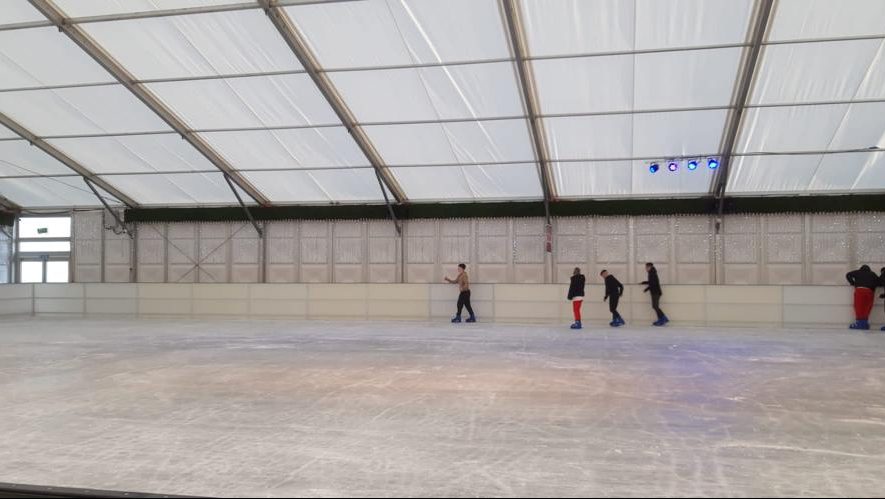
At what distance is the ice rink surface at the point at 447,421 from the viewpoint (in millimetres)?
3973

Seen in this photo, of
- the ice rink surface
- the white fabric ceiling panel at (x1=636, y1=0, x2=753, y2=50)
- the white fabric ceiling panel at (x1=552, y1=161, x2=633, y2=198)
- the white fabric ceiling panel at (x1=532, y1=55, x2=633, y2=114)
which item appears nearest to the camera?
the ice rink surface

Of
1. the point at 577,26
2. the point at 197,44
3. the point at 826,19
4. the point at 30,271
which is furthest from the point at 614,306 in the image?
the point at 30,271

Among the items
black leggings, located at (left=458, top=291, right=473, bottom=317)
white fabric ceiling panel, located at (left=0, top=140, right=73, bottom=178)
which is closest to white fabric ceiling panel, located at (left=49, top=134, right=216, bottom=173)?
white fabric ceiling panel, located at (left=0, top=140, right=73, bottom=178)

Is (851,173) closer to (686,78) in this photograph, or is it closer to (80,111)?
(686,78)

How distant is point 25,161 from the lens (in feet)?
59.4

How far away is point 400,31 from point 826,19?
788 centimetres

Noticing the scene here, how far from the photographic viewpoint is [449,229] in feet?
63.5

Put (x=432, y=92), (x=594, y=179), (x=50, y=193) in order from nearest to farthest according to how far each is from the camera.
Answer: (x=432, y=92), (x=594, y=179), (x=50, y=193)

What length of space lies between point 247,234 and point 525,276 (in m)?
9.47

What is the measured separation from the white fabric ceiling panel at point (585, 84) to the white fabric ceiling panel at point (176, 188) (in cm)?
1040

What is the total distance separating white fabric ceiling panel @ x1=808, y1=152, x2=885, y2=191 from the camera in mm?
15055

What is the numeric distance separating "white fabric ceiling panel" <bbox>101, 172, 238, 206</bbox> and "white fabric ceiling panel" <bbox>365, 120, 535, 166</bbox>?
230 inches

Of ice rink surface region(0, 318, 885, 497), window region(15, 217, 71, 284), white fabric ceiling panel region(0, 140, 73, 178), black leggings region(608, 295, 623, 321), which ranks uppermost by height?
white fabric ceiling panel region(0, 140, 73, 178)

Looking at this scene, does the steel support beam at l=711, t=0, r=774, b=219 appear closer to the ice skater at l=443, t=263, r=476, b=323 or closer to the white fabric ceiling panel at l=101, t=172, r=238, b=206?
the ice skater at l=443, t=263, r=476, b=323
